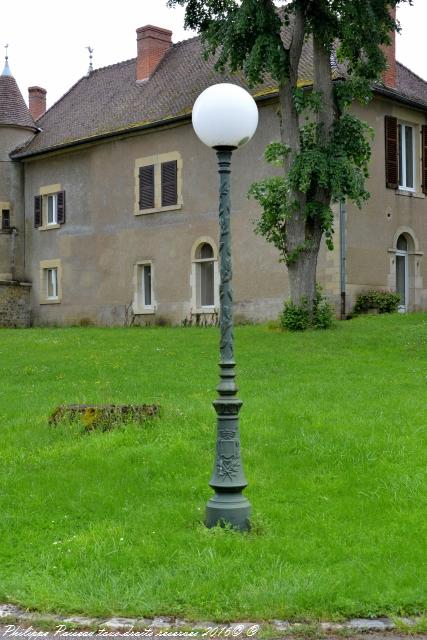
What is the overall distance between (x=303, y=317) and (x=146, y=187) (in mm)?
12008

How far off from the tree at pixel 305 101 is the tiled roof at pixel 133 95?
4.29 metres

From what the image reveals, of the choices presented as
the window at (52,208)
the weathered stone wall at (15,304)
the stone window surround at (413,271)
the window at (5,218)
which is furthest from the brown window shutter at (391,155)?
the window at (5,218)

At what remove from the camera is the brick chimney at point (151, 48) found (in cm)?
3512

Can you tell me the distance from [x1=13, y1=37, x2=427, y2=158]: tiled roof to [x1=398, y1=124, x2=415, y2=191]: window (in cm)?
117

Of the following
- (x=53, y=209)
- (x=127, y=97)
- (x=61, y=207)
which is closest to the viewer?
(x=127, y=97)

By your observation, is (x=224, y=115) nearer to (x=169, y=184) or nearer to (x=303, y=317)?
(x=303, y=317)

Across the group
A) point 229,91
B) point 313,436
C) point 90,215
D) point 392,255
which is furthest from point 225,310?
point 90,215

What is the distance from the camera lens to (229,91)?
23.1ft

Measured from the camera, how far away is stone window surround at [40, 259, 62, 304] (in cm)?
3541

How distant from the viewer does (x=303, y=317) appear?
71.7 ft

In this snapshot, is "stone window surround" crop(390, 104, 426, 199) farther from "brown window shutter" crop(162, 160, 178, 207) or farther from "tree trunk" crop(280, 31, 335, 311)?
"brown window shutter" crop(162, 160, 178, 207)

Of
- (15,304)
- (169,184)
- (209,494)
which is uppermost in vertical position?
(169,184)

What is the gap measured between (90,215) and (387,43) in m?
15.0

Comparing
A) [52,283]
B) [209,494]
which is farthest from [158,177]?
[209,494]
